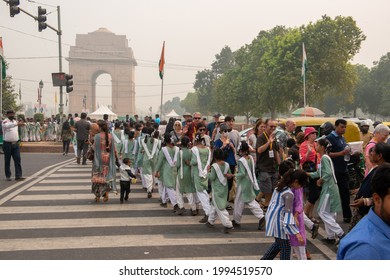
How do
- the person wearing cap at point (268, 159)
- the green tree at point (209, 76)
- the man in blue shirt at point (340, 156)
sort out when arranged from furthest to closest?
the green tree at point (209, 76) < the person wearing cap at point (268, 159) < the man in blue shirt at point (340, 156)

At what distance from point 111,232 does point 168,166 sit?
2.11 m

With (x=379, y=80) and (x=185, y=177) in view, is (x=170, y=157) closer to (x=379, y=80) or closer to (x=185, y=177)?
(x=185, y=177)

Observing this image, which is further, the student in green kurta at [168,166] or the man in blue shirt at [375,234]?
the student in green kurta at [168,166]

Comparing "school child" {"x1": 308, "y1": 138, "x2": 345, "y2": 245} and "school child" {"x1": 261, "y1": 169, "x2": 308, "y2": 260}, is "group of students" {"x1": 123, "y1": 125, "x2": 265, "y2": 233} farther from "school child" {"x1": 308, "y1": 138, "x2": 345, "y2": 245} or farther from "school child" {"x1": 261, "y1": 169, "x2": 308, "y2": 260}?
"school child" {"x1": 261, "y1": 169, "x2": 308, "y2": 260}

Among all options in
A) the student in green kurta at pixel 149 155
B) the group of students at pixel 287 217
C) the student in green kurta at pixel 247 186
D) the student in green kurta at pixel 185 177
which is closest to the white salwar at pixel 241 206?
the student in green kurta at pixel 247 186

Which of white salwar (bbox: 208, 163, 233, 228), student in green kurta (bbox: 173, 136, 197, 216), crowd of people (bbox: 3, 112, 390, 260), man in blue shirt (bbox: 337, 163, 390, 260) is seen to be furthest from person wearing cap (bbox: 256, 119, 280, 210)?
man in blue shirt (bbox: 337, 163, 390, 260)

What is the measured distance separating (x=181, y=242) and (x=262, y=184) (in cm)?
217

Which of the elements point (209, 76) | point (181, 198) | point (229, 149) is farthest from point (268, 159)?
point (209, 76)

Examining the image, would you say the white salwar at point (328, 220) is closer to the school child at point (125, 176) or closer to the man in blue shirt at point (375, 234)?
the school child at point (125, 176)

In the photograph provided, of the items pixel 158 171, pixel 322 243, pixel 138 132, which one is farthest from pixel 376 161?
pixel 138 132

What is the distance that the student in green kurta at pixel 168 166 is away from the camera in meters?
7.90

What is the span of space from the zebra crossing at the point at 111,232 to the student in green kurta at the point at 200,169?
0.42 metres

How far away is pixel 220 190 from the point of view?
20.9 ft

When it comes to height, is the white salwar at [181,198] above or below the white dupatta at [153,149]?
below
